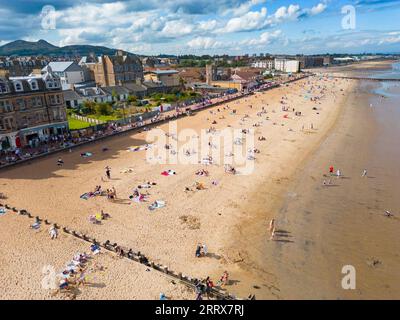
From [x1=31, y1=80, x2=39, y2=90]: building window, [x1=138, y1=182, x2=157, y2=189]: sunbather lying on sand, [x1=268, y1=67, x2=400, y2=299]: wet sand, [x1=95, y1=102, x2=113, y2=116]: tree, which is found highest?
[x1=31, y1=80, x2=39, y2=90]: building window

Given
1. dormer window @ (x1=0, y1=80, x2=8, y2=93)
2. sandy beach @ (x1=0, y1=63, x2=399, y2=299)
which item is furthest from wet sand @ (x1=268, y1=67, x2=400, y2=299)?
dormer window @ (x1=0, y1=80, x2=8, y2=93)

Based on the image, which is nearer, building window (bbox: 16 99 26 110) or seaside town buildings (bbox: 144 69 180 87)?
building window (bbox: 16 99 26 110)

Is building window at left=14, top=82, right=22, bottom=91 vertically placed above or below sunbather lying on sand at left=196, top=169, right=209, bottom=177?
above

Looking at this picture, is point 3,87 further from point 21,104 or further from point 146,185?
point 146,185

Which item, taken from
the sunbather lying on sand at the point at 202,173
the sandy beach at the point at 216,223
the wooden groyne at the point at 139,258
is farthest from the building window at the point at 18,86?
the sunbather lying on sand at the point at 202,173

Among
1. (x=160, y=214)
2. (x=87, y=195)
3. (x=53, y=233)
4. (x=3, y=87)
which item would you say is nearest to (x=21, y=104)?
(x=3, y=87)

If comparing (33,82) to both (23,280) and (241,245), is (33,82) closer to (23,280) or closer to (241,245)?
(23,280)

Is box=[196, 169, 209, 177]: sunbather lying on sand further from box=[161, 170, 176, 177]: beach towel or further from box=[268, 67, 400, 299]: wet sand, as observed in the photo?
box=[268, 67, 400, 299]: wet sand
